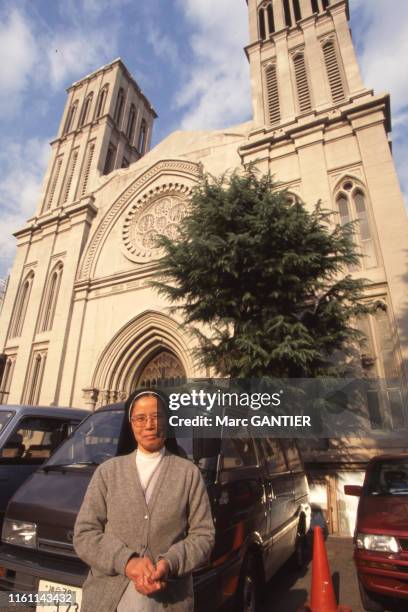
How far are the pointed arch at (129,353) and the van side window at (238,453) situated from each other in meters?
8.88

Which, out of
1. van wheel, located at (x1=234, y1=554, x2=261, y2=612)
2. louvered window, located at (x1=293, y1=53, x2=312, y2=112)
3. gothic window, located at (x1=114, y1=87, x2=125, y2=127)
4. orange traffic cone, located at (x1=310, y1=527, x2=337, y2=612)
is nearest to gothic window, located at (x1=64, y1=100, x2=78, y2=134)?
gothic window, located at (x1=114, y1=87, x2=125, y2=127)

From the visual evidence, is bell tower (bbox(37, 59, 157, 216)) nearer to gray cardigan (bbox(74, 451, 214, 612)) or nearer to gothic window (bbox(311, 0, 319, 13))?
gothic window (bbox(311, 0, 319, 13))

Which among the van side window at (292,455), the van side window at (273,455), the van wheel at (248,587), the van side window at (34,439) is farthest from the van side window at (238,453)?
the van side window at (34,439)

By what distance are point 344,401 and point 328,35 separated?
616 inches

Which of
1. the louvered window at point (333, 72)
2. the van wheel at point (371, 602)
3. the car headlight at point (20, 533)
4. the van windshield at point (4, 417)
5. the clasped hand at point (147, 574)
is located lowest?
the van wheel at point (371, 602)

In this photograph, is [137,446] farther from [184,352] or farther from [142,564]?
[184,352]

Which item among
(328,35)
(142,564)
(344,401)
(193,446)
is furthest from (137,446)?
(328,35)

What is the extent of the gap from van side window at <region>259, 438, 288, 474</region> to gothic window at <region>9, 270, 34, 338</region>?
1501cm

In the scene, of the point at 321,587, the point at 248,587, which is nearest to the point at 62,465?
the point at 248,587

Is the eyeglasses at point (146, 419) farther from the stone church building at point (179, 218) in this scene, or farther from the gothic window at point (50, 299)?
the gothic window at point (50, 299)

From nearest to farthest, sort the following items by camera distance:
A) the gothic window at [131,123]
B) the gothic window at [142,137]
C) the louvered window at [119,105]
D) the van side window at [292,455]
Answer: the van side window at [292,455], the louvered window at [119,105], the gothic window at [131,123], the gothic window at [142,137]

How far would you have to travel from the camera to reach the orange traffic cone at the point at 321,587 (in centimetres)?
341

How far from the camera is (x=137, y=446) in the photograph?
1943 mm

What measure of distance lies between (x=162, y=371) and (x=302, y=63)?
14498mm
